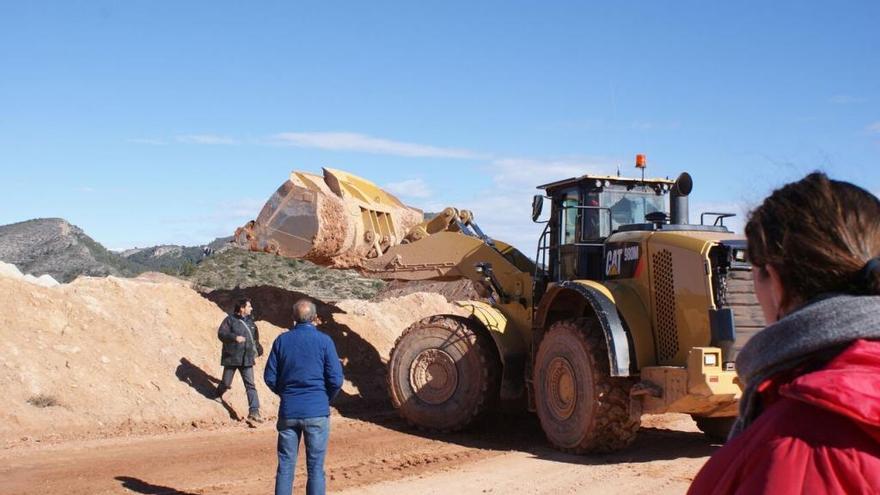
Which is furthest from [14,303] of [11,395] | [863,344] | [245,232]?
[863,344]

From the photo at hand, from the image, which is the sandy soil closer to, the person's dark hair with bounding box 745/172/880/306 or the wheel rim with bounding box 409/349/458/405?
the wheel rim with bounding box 409/349/458/405

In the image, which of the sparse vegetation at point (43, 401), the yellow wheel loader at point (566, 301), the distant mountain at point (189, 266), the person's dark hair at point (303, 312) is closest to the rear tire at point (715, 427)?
the yellow wheel loader at point (566, 301)

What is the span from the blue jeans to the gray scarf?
18.1 ft

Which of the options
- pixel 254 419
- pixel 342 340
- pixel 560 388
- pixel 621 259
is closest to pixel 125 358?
pixel 254 419

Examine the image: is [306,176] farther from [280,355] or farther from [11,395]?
[280,355]

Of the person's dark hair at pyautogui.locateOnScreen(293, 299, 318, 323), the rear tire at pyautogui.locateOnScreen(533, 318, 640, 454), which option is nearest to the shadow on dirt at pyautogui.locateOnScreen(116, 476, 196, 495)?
the person's dark hair at pyautogui.locateOnScreen(293, 299, 318, 323)

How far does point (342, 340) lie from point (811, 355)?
13463 mm

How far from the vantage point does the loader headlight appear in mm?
8570

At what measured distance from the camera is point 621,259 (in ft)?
33.6

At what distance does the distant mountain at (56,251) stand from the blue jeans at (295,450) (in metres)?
30.5

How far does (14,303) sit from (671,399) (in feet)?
28.2

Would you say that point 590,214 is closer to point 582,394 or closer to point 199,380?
point 582,394

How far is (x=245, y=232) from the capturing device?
13234mm

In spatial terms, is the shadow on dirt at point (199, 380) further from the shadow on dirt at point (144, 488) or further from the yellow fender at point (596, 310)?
the yellow fender at point (596, 310)
